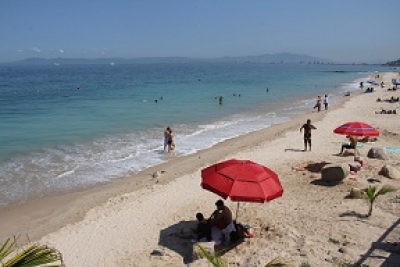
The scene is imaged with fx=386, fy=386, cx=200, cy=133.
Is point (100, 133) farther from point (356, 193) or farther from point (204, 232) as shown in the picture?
point (356, 193)

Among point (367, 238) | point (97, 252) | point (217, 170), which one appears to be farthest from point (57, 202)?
point (367, 238)

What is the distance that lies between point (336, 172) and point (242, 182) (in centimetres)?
519

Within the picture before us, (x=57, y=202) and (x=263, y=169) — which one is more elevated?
(x=263, y=169)

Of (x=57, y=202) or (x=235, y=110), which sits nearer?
(x=57, y=202)

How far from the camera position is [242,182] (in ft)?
24.8

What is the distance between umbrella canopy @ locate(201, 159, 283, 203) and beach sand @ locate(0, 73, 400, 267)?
1167 mm

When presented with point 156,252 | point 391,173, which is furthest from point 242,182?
point 391,173

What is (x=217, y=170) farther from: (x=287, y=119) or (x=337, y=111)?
(x=337, y=111)

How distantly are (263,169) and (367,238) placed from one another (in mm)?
2497

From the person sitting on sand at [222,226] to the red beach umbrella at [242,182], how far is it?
719 mm

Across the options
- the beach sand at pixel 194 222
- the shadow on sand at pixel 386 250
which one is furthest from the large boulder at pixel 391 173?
the shadow on sand at pixel 386 250

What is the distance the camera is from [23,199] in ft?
42.2

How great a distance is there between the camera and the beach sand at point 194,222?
7613mm

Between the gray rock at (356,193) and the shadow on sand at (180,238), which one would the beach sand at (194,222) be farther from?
the gray rock at (356,193)
